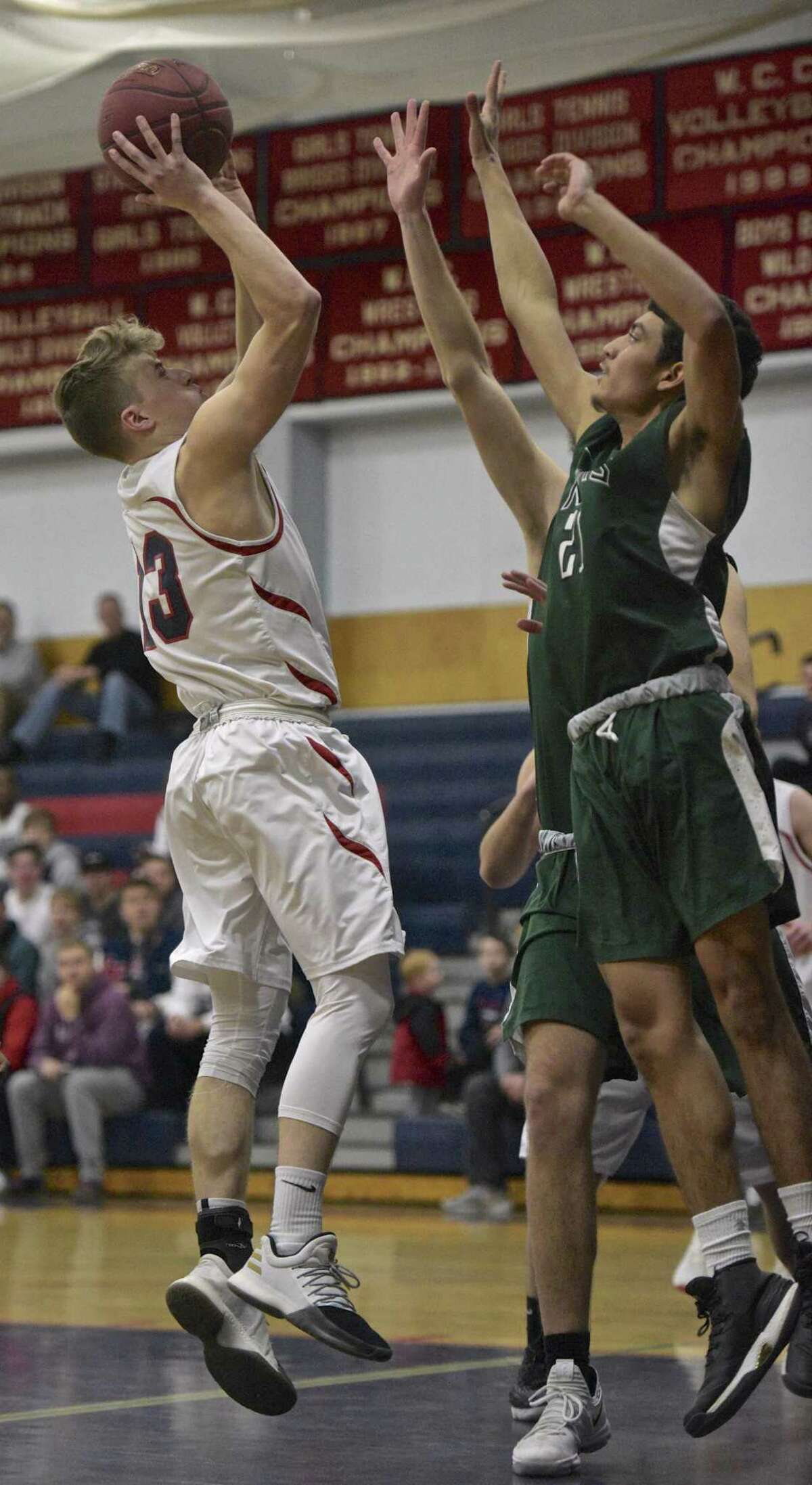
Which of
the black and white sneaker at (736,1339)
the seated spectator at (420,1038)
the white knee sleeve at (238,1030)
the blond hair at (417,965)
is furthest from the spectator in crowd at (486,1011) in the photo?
the black and white sneaker at (736,1339)

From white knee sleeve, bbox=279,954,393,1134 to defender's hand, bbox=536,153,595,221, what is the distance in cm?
147

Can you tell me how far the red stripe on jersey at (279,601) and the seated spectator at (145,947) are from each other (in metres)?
7.47

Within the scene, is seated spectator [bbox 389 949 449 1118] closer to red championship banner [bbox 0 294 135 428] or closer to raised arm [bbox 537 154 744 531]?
red championship banner [bbox 0 294 135 428]

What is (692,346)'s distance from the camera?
3682mm

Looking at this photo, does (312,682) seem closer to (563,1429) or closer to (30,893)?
(563,1429)

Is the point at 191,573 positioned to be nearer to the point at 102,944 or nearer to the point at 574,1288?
the point at 574,1288

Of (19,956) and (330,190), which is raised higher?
(330,190)

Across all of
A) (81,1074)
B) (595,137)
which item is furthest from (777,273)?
(81,1074)

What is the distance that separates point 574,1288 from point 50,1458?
40.2 inches

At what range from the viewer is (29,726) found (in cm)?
1446

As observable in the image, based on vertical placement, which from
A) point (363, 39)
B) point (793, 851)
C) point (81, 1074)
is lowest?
point (81, 1074)

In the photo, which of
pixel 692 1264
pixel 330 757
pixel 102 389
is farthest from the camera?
pixel 692 1264

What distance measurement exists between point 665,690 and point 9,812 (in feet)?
32.6

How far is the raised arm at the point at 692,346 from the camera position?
3648 mm
